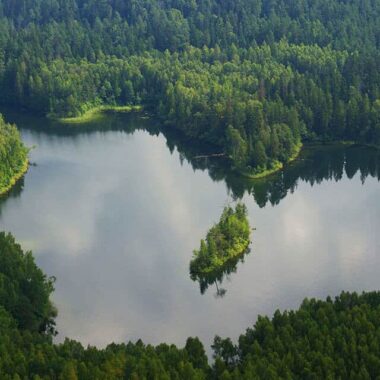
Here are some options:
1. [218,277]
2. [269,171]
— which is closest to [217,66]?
[269,171]

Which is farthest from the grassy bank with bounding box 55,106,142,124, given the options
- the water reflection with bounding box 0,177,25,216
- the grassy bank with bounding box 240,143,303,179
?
the grassy bank with bounding box 240,143,303,179

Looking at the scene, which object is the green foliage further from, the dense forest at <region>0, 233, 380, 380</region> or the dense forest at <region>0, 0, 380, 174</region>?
the dense forest at <region>0, 0, 380, 174</region>

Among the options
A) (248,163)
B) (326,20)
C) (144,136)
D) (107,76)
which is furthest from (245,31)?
(248,163)

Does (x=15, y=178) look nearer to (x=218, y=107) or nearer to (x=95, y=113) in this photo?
(x=218, y=107)

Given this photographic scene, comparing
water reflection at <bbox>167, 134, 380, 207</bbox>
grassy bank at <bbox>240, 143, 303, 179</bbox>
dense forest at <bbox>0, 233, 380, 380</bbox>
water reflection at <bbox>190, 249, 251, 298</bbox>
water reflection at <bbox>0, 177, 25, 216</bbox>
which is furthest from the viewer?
grassy bank at <bbox>240, 143, 303, 179</bbox>

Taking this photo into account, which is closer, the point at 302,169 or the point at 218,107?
the point at 302,169

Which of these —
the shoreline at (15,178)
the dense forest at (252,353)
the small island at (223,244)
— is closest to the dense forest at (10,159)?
the shoreline at (15,178)
